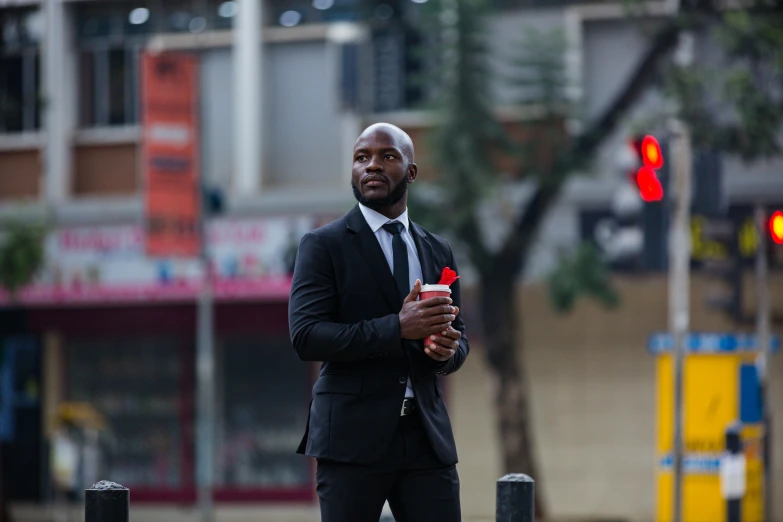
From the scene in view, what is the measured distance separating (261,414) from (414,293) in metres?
14.9

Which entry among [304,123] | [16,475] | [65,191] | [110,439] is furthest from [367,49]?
[16,475]

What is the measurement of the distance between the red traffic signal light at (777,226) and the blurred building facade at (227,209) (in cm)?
545

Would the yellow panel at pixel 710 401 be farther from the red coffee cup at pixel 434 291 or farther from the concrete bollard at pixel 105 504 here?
the red coffee cup at pixel 434 291

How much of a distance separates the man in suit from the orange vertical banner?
12.4 m

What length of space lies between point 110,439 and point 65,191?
3498mm

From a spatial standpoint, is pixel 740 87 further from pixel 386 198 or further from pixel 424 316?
pixel 424 316

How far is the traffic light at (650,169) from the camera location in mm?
10570

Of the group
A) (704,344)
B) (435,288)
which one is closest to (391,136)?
(435,288)

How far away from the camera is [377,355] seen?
4105 mm

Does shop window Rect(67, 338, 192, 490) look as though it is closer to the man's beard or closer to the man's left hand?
the man's beard

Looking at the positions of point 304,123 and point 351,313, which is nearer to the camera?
point 351,313

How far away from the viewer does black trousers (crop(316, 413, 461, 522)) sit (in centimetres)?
413

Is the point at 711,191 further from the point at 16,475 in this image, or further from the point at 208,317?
the point at 16,475

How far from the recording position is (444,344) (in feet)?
13.4
